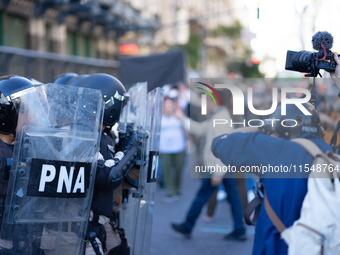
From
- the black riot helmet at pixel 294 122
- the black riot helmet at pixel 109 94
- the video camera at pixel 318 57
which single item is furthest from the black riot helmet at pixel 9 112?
the video camera at pixel 318 57

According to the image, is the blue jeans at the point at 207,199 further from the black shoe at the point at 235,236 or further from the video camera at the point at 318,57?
the video camera at the point at 318,57

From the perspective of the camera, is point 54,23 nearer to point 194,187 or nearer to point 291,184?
point 194,187

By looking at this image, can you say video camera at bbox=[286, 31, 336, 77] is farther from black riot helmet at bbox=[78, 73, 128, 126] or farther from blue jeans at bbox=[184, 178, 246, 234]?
blue jeans at bbox=[184, 178, 246, 234]

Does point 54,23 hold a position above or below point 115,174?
above

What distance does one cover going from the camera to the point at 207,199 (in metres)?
5.74

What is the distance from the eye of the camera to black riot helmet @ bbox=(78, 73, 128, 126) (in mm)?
3002

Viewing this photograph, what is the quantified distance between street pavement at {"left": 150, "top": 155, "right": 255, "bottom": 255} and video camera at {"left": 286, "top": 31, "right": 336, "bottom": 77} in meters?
3.08

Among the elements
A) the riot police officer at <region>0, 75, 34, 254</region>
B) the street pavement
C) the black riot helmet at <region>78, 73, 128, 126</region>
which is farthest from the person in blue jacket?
the street pavement

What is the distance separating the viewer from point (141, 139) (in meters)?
2.99

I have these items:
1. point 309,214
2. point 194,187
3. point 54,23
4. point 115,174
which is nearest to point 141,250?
point 115,174

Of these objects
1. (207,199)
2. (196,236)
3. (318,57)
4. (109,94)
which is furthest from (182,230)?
(318,57)

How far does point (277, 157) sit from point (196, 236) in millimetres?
3662

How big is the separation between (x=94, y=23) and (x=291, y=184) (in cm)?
2115

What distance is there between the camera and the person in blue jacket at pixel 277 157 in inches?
88.7
